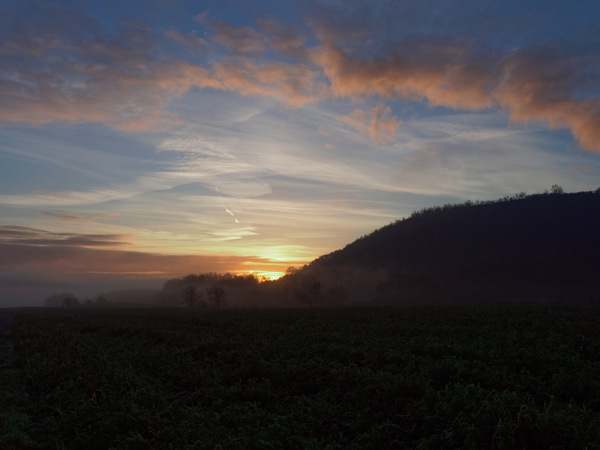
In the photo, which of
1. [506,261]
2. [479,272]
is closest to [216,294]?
[479,272]

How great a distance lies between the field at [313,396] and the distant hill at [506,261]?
355ft

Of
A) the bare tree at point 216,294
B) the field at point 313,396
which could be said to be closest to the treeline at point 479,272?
the bare tree at point 216,294

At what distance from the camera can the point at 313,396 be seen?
515 inches

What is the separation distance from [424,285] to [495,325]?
365 ft

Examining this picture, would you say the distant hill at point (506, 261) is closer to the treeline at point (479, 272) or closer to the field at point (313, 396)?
the treeline at point (479, 272)

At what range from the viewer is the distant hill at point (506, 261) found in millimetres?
131375

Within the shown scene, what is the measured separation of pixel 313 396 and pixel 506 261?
168m

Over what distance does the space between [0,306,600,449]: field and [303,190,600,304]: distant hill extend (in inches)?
4266

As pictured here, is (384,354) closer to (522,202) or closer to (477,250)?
(477,250)

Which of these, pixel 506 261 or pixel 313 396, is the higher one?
pixel 506 261

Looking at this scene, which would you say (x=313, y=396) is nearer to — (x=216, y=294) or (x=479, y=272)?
(x=216, y=294)

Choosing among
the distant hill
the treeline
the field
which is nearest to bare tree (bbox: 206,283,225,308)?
the treeline

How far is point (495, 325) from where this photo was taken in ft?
87.4

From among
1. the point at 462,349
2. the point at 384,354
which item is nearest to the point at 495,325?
the point at 462,349
